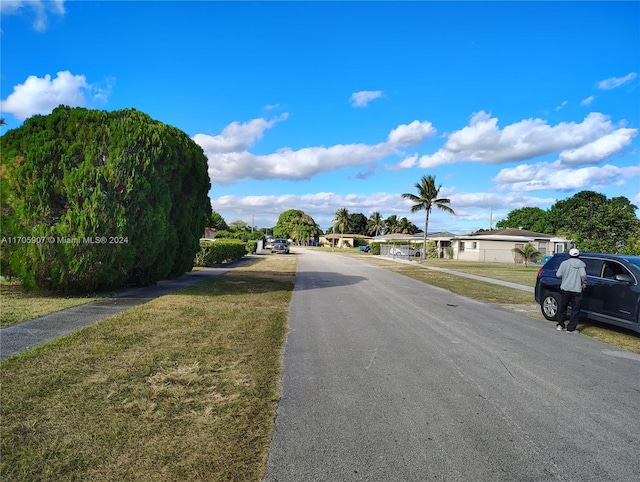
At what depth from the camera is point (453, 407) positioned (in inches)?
161

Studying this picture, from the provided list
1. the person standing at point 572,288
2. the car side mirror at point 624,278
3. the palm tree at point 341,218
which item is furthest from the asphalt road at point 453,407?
the palm tree at point 341,218

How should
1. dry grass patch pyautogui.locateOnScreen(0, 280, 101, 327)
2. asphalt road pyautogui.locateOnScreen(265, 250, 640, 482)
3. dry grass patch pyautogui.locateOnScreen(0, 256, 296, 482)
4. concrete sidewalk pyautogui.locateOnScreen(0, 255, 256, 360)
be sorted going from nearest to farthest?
dry grass patch pyautogui.locateOnScreen(0, 256, 296, 482) → asphalt road pyautogui.locateOnScreen(265, 250, 640, 482) → concrete sidewalk pyautogui.locateOnScreen(0, 255, 256, 360) → dry grass patch pyautogui.locateOnScreen(0, 280, 101, 327)

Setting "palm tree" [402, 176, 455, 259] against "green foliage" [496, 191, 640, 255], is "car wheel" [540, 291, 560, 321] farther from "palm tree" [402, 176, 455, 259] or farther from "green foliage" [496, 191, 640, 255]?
"palm tree" [402, 176, 455, 259]

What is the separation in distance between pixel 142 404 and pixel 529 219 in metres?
94.2

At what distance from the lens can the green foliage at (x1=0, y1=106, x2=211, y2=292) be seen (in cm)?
917

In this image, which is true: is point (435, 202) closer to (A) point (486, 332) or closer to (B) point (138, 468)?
(A) point (486, 332)

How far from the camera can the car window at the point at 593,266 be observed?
8.46 meters

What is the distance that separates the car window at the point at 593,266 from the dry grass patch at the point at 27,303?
36.8 ft

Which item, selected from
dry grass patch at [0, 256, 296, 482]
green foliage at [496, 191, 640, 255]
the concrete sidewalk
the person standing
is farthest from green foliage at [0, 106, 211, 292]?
green foliage at [496, 191, 640, 255]

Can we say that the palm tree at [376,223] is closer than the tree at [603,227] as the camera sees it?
No

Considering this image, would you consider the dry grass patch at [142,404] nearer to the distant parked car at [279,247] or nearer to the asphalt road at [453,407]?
the asphalt road at [453,407]

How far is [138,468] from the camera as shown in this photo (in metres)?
2.83

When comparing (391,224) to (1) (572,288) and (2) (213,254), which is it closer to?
(2) (213,254)

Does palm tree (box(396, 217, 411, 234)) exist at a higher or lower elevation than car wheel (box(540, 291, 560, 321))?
higher
